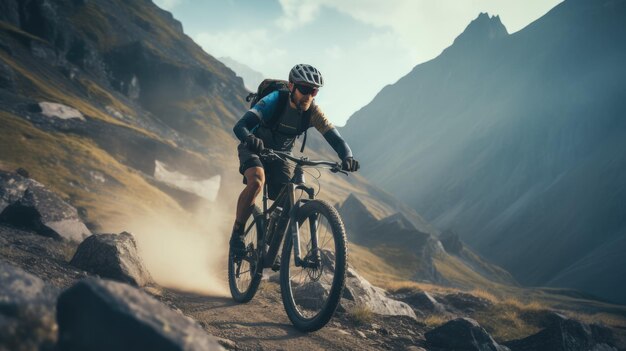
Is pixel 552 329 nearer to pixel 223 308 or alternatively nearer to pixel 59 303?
pixel 223 308

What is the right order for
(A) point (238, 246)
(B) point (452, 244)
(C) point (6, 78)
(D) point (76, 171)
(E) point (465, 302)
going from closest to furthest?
(A) point (238, 246)
(E) point (465, 302)
(D) point (76, 171)
(C) point (6, 78)
(B) point (452, 244)

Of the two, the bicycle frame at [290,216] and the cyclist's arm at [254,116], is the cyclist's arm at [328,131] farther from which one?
the bicycle frame at [290,216]

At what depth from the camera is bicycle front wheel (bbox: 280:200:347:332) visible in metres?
5.44

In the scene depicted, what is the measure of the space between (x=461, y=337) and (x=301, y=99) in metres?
5.01

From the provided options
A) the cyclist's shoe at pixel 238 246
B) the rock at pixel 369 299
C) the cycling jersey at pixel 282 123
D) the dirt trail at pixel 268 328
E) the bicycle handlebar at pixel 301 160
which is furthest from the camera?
the rock at pixel 369 299

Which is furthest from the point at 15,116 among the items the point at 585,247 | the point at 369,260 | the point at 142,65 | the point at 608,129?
the point at 608,129

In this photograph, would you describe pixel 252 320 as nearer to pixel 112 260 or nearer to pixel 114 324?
pixel 112 260

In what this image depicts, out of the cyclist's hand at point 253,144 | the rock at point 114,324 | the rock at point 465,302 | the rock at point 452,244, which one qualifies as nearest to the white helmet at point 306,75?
the cyclist's hand at point 253,144

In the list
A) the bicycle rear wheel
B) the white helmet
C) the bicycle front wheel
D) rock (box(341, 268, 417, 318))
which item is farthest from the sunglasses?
rock (box(341, 268, 417, 318))

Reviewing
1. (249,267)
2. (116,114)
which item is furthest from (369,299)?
(116,114)

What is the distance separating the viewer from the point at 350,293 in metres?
9.53

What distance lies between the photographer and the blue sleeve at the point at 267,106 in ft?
23.0

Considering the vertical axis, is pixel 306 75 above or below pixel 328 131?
above

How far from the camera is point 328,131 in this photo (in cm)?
762
